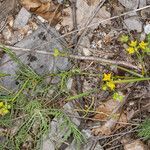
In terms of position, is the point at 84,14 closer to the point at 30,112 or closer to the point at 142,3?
the point at 142,3

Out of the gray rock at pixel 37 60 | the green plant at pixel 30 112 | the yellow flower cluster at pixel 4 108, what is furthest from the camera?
the gray rock at pixel 37 60

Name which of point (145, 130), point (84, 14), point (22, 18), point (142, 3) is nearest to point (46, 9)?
point (22, 18)

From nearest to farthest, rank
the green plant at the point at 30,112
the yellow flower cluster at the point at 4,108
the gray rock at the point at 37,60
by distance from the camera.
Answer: the yellow flower cluster at the point at 4,108 < the green plant at the point at 30,112 < the gray rock at the point at 37,60

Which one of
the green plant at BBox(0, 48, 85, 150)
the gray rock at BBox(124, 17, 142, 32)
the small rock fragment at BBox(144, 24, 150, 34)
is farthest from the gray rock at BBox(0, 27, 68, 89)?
the small rock fragment at BBox(144, 24, 150, 34)

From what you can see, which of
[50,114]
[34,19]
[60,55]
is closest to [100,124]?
[50,114]

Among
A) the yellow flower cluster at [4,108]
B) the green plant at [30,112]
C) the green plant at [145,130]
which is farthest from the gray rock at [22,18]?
the green plant at [145,130]

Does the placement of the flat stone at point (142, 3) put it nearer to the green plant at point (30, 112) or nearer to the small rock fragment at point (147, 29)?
the small rock fragment at point (147, 29)
